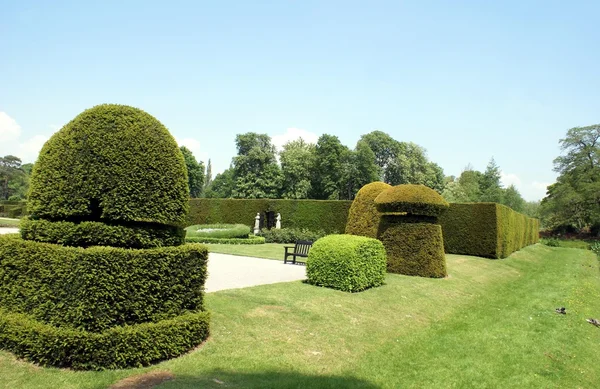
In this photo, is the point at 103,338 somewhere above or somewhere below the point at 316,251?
below

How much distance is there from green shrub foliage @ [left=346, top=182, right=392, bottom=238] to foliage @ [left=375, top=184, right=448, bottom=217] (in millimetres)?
1775

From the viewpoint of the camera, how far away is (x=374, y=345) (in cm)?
647

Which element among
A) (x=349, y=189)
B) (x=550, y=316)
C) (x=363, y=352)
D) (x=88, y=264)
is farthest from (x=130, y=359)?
(x=349, y=189)

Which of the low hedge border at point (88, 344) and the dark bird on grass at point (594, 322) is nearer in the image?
the low hedge border at point (88, 344)

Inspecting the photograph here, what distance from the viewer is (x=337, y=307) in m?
7.92

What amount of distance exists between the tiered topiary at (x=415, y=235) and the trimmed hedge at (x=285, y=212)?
459 inches

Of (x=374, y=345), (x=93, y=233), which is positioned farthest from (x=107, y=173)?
(x=374, y=345)

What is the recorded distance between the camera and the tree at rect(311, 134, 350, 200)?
53.1 meters

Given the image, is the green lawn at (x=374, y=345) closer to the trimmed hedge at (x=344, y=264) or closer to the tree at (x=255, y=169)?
the trimmed hedge at (x=344, y=264)

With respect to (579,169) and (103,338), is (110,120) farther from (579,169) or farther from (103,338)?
(579,169)

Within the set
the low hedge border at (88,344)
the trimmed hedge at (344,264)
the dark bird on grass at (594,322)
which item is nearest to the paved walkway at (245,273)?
→ the trimmed hedge at (344,264)

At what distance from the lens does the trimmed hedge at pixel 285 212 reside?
2559 cm

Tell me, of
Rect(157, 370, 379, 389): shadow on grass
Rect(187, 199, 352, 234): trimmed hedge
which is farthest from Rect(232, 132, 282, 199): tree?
Rect(157, 370, 379, 389): shadow on grass

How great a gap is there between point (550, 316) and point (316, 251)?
19.0 ft
